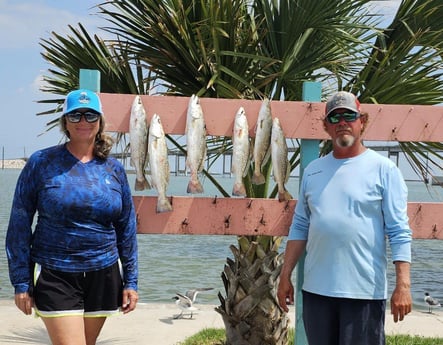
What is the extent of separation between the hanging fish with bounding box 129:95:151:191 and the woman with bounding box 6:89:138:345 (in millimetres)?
856

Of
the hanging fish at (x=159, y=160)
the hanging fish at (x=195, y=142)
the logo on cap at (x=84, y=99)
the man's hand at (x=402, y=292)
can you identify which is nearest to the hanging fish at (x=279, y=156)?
the hanging fish at (x=195, y=142)

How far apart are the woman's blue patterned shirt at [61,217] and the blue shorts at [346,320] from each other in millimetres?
1025

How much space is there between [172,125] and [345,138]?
1.53 metres

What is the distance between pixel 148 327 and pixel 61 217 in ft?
11.1

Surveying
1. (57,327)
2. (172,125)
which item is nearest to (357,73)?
(172,125)

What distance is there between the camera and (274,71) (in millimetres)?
4555

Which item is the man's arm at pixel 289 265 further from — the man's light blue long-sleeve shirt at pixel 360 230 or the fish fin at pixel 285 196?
the fish fin at pixel 285 196

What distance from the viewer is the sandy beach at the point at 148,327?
545 cm

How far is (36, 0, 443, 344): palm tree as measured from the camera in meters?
4.25

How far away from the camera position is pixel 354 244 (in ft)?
9.11

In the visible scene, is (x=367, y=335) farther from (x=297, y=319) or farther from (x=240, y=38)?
(x=240, y=38)

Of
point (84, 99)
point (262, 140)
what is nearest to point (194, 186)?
point (262, 140)

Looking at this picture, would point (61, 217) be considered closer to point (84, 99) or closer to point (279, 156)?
point (84, 99)

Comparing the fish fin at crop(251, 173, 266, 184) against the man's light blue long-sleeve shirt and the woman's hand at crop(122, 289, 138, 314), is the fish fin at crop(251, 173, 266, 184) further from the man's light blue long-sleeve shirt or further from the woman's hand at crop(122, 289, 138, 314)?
the woman's hand at crop(122, 289, 138, 314)
